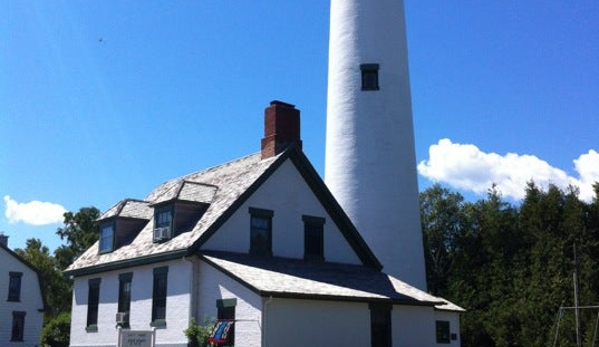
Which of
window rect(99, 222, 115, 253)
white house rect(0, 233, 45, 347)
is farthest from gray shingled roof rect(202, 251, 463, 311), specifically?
white house rect(0, 233, 45, 347)

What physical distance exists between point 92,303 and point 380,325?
36.5 ft

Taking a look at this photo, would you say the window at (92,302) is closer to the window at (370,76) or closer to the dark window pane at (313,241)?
the dark window pane at (313,241)

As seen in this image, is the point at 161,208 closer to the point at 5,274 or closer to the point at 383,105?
the point at 383,105

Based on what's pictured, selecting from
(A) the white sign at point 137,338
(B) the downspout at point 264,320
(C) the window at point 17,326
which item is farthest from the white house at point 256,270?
(C) the window at point 17,326

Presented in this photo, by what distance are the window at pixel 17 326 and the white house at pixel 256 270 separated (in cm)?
1717

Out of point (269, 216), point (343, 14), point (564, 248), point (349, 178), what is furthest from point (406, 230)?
point (564, 248)

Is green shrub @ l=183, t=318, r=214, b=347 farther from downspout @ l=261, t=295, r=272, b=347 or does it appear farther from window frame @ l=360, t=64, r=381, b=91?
window frame @ l=360, t=64, r=381, b=91

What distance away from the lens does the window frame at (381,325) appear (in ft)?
78.0

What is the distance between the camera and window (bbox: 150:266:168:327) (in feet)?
81.3

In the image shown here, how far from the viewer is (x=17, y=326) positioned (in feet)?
147

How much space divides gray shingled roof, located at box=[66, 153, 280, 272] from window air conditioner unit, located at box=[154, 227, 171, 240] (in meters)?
0.24

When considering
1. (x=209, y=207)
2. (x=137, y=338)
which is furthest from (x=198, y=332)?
(x=209, y=207)

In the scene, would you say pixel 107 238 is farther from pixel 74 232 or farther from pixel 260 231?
pixel 74 232

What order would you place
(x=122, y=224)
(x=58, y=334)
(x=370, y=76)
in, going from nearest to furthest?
(x=122, y=224), (x=370, y=76), (x=58, y=334)
